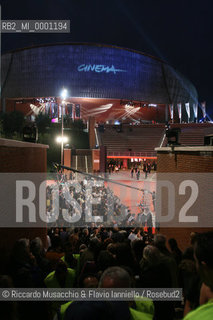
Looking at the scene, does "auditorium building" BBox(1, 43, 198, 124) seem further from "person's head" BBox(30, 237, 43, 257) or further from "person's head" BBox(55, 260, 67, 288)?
"person's head" BBox(55, 260, 67, 288)

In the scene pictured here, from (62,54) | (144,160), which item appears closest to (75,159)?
(144,160)

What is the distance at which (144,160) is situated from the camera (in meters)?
40.4

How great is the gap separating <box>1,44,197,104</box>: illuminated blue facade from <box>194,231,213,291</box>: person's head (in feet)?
200

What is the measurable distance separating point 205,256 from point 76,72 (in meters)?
63.7

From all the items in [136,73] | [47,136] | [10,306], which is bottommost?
[10,306]

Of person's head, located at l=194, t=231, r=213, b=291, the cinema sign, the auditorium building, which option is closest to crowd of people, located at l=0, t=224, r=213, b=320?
person's head, located at l=194, t=231, r=213, b=291

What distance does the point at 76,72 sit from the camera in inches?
2408

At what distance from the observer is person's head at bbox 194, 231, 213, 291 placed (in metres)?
1.74

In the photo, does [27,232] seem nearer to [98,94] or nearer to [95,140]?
[95,140]

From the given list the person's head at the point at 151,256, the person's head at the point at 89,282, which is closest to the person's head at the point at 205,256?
the person's head at the point at 89,282

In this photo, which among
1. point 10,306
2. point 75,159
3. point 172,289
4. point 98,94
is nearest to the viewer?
point 10,306

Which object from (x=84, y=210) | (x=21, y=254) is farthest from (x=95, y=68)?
(x=21, y=254)

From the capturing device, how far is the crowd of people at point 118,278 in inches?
68.4

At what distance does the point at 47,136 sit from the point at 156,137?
2015 centimetres
